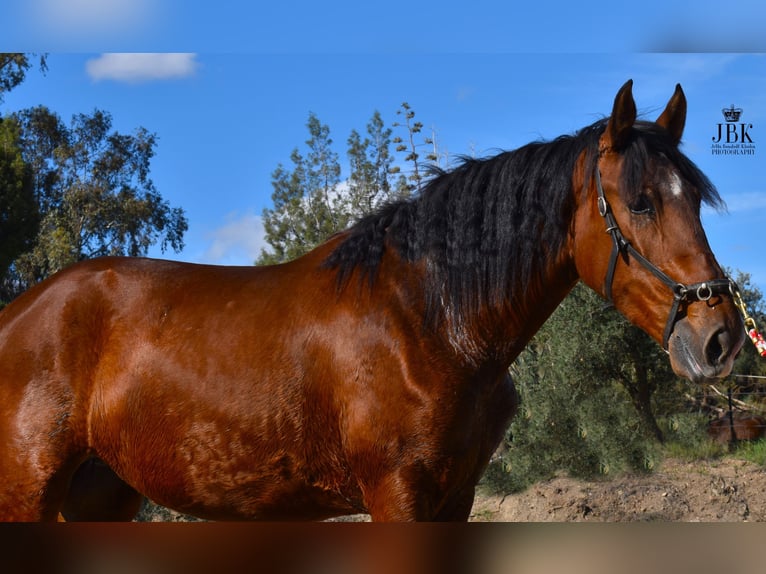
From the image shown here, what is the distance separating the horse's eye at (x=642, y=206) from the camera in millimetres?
2682

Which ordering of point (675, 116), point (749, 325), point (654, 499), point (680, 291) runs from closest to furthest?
point (749, 325) → point (680, 291) → point (675, 116) → point (654, 499)

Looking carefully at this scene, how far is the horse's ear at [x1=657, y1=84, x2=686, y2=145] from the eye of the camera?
298cm

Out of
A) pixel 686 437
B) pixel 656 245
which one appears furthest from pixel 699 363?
pixel 686 437

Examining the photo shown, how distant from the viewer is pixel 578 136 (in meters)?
3.04

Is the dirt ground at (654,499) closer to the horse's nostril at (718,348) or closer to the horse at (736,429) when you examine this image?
the horse at (736,429)

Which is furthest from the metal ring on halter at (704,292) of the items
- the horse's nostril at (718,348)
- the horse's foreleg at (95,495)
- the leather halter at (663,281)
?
the horse's foreleg at (95,495)

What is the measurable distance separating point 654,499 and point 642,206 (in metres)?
6.58

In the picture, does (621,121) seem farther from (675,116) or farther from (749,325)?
(749,325)

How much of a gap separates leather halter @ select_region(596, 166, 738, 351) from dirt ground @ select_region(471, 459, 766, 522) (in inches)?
236

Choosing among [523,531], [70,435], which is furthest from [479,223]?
[70,435]

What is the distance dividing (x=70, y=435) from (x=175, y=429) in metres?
0.54

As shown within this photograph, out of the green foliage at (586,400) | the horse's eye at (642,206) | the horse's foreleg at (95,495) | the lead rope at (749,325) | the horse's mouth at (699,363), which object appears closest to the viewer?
the lead rope at (749,325)

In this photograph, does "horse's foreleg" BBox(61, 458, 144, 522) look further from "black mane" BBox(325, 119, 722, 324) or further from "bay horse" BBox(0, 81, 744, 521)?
"black mane" BBox(325, 119, 722, 324)

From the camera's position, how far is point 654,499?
832cm
